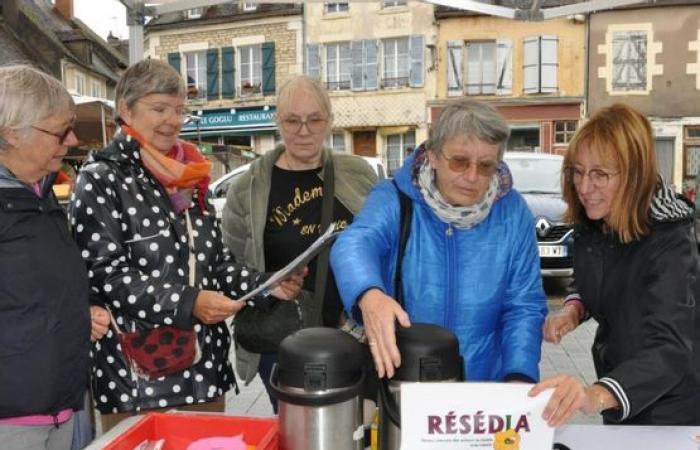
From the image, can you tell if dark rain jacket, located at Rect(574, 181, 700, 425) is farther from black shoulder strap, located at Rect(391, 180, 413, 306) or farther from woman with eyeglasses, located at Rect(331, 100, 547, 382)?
black shoulder strap, located at Rect(391, 180, 413, 306)

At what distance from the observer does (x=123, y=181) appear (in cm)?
194

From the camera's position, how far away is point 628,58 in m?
22.6

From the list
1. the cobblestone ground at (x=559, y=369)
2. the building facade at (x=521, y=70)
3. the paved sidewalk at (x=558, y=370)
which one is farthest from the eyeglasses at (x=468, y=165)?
the building facade at (x=521, y=70)

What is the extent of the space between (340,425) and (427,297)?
0.51 m

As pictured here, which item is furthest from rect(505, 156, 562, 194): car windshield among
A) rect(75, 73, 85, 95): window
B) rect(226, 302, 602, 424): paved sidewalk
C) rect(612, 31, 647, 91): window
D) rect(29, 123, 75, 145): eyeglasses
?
rect(75, 73, 85, 95): window

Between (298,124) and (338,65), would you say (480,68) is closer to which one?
(338,65)

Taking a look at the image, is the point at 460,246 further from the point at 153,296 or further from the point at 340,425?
the point at 153,296

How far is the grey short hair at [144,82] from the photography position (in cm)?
206

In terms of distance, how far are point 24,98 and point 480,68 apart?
23064 millimetres

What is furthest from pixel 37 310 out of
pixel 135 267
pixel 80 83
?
pixel 80 83

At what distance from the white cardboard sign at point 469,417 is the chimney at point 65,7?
4094 cm

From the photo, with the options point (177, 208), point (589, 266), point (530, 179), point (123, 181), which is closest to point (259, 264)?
point (177, 208)

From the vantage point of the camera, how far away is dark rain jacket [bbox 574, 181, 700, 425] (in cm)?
160

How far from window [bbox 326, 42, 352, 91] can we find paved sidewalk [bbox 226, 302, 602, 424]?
19311mm
